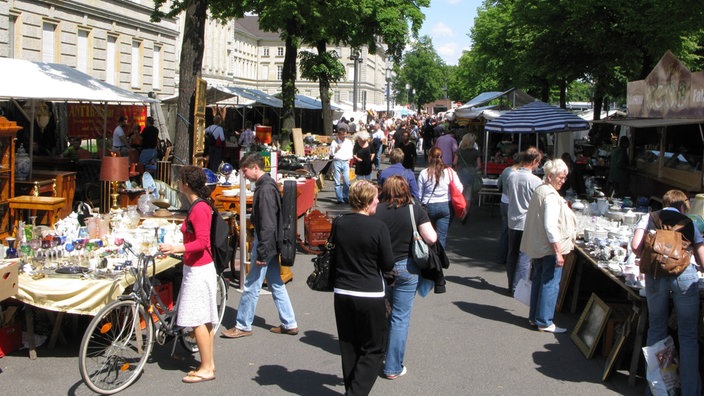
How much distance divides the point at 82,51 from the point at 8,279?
25.4 meters

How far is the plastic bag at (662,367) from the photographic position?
17.9 ft

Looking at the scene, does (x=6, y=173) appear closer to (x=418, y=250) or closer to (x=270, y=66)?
(x=418, y=250)

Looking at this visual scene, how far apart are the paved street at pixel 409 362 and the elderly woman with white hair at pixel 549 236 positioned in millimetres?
408

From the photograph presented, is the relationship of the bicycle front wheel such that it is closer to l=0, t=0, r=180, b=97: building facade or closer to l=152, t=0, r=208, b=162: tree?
l=152, t=0, r=208, b=162: tree

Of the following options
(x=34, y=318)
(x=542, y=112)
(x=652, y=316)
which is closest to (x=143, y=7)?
(x=542, y=112)

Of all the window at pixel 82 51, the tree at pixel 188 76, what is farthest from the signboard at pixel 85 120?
the window at pixel 82 51

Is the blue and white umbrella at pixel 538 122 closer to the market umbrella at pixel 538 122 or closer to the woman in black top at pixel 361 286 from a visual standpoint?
the market umbrella at pixel 538 122

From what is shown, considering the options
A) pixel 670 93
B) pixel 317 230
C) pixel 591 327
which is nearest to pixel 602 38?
pixel 670 93

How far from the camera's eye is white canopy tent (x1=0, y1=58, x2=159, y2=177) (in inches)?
418

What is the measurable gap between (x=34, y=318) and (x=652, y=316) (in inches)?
207

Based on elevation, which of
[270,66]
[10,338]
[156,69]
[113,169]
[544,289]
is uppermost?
[270,66]

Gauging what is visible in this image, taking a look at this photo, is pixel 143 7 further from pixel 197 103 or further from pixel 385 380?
pixel 385 380

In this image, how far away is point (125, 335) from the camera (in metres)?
5.79

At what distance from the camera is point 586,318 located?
23.0 feet
